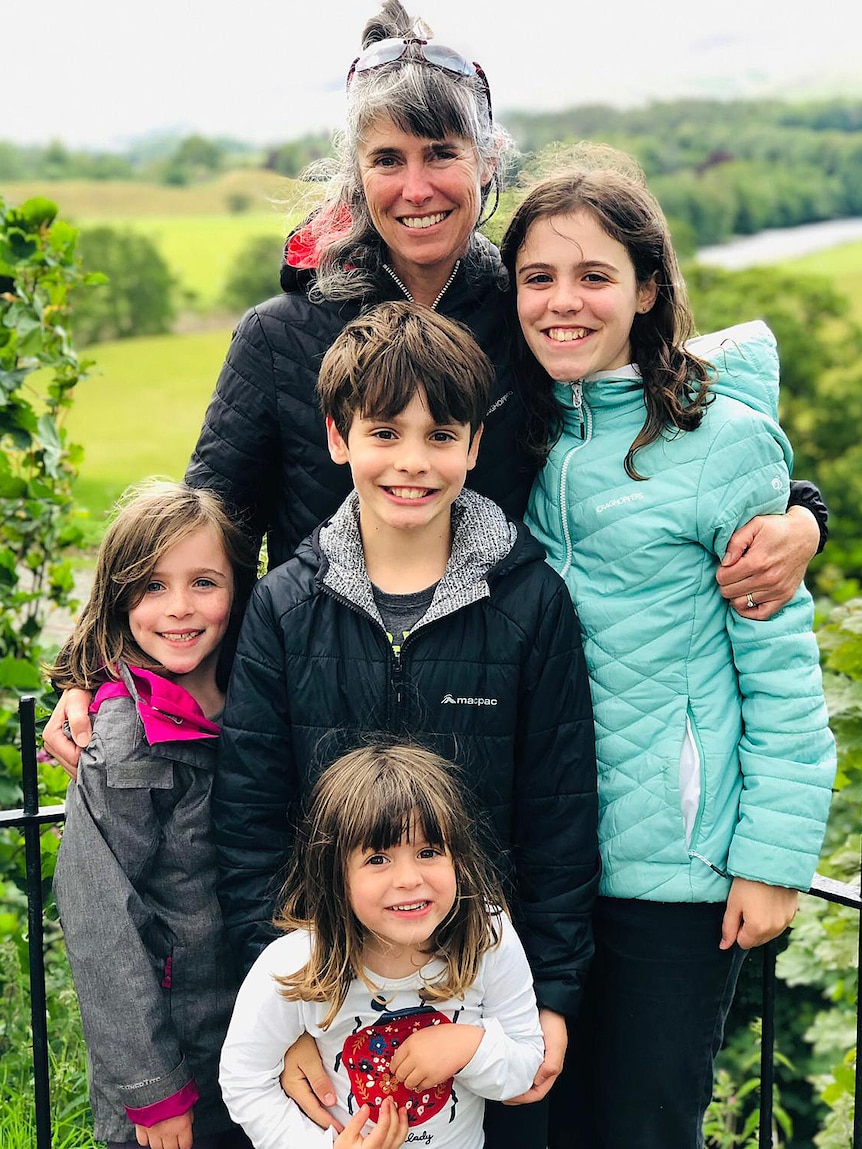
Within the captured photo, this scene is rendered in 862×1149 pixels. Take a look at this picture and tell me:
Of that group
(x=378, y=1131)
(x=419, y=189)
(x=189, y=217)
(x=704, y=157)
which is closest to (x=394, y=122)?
(x=419, y=189)

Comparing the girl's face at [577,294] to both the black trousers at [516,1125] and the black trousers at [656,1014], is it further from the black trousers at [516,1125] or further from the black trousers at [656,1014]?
the black trousers at [516,1125]

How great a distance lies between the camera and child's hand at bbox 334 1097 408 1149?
71.5 inches

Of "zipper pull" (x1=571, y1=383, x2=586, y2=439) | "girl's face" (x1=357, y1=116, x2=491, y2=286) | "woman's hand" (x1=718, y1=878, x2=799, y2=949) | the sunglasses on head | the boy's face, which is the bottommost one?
"woman's hand" (x1=718, y1=878, x2=799, y2=949)

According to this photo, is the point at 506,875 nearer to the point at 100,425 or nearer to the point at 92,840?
the point at 92,840

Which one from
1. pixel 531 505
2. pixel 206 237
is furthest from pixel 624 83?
pixel 531 505

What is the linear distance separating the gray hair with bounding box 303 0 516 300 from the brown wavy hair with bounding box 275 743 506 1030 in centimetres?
87

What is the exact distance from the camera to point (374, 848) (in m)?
1.81

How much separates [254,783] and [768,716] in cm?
83

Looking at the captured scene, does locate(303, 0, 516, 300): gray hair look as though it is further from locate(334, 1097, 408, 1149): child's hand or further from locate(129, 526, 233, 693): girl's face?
locate(334, 1097, 408, 1149): child's hand

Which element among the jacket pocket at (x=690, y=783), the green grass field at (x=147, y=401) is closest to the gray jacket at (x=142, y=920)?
the jacket pocket at (x=690, y=783)

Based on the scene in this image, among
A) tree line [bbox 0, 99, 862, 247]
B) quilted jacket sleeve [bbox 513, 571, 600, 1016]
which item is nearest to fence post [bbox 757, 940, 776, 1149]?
quilted jacket sleeve [bbox 513, 571, 600, 1016]

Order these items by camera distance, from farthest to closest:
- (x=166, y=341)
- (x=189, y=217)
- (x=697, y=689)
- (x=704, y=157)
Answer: (x=704, y=157)
(x=189, y=217)
(x=166, y=341)
(x=697, y=689)

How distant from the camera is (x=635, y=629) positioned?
1.99m

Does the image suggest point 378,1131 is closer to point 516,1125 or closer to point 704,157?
point 516,1125
